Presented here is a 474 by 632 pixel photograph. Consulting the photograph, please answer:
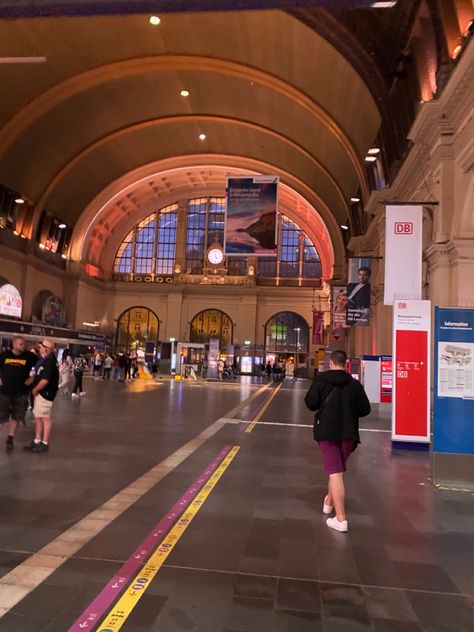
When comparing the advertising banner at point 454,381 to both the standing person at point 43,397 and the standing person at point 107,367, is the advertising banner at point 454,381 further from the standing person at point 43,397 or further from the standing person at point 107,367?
the standing person at point 107,367

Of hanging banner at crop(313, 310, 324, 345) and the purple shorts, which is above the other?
hanging banner at crop(313, 310, 324, 345)

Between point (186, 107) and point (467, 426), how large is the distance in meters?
30.9

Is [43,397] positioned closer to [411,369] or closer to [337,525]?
[337,525]

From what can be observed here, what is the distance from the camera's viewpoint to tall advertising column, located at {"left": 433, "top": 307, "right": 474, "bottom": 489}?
6559mm

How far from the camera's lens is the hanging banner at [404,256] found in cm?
1066

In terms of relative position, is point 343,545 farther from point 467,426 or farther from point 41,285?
point 41,285

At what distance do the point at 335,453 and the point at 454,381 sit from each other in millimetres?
2754

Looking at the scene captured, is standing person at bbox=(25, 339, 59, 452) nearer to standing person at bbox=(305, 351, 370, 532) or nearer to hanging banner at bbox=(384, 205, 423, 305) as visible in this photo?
standing person at bbox=(305, 351, 370, 532)

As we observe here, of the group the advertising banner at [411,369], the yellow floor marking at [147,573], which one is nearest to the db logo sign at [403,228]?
the advertising banner at [411,369]

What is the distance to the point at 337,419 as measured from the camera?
4.73 meters

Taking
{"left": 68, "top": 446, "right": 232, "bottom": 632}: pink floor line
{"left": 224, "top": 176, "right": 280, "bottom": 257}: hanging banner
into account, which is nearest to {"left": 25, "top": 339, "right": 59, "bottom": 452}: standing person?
{"left": 68, "top": 446, "right": 232, "bottom": 632}: pink floor line

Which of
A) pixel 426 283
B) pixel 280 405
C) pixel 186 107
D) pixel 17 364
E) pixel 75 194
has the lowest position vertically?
pixel 280 405

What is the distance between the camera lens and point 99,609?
3.01 metres

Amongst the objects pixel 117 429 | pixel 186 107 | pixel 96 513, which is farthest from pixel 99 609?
pixel 186 107
